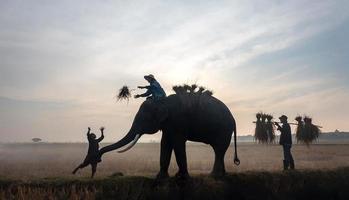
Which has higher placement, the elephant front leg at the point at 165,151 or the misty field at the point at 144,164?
the elephant front leg at the point at 165,151

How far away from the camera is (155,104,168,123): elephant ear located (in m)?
12.4

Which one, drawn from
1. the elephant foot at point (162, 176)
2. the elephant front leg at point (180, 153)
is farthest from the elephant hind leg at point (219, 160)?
the elephant foot at point (162, 176)

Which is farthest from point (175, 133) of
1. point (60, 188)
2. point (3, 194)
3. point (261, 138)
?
point (261, 138)

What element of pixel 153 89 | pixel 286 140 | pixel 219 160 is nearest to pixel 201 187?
pixel 219 160

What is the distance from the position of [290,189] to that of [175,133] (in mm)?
4093

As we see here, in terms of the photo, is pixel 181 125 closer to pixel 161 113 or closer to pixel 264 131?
pixel 161 113

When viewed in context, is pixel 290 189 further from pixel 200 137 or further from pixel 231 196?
pixel 200 137

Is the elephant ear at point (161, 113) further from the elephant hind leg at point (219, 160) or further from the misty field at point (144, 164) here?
the elephant hind leg at point (219, 160)

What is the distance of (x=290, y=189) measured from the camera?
45.3ft

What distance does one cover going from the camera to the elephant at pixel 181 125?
12422 millimetres

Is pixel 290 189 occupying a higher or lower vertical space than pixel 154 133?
lower

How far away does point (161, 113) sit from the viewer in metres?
12.4

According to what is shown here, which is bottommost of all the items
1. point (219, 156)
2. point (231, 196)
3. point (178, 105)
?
point (231, 196)

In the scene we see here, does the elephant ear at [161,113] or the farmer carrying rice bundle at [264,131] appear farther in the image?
the farmer carrying rice bundle at [264,131]
